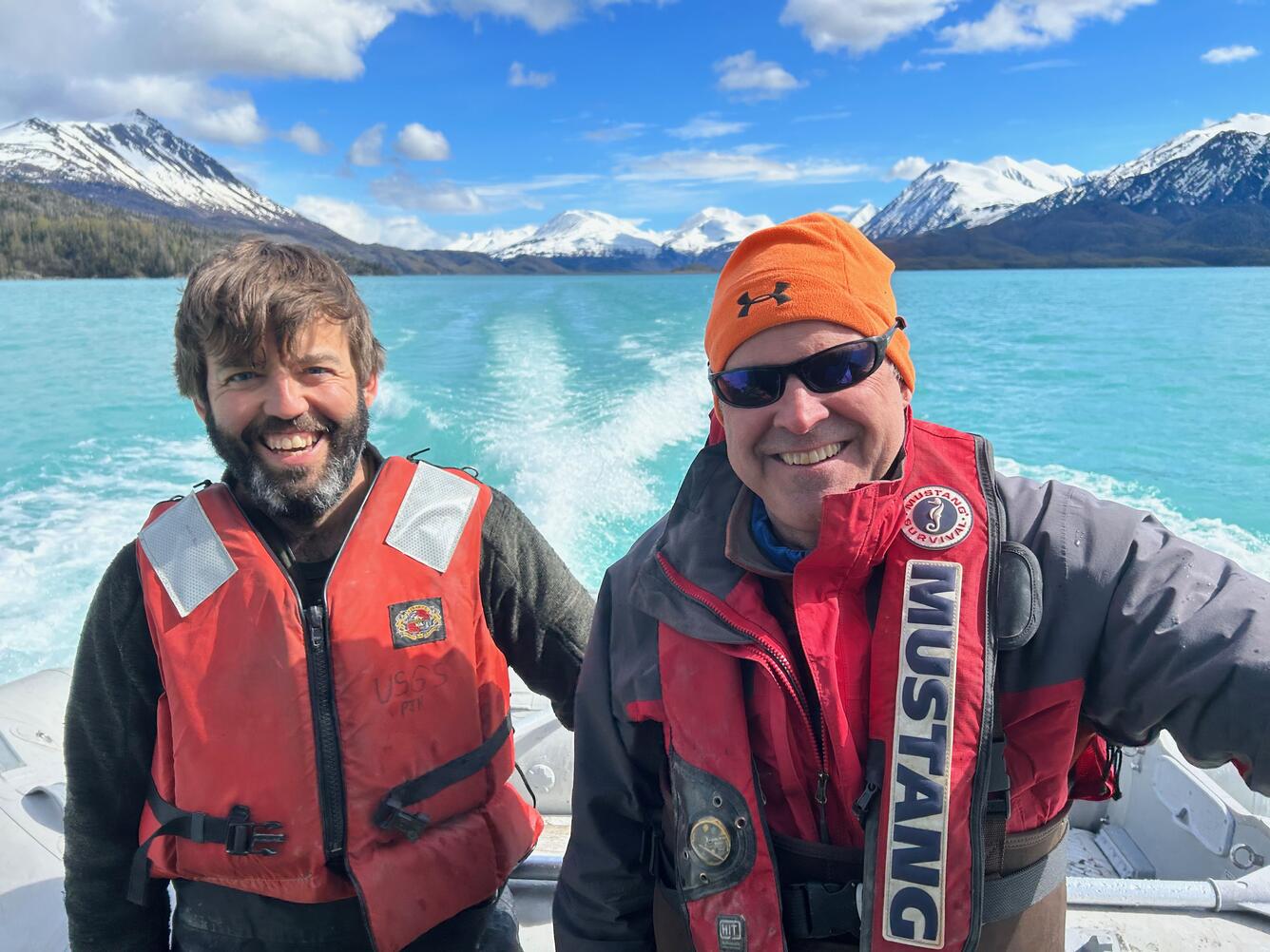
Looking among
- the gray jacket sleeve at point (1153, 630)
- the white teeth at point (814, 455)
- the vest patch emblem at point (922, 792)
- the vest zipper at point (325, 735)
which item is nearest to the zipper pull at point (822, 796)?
the vest patch emblem at point (922, 792)

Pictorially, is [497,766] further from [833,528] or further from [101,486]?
[101,486]

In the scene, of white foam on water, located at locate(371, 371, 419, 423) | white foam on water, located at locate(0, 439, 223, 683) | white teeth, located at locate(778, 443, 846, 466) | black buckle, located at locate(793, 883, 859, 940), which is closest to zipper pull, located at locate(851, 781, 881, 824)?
black buckle, located at locate(793, 883, 859, 940)

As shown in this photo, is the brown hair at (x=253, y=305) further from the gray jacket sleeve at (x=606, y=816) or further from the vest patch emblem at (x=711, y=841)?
the vest patch emblem at (x=711, y=841)

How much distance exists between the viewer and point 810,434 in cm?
146

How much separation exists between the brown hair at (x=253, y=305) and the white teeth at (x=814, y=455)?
100 centimetres

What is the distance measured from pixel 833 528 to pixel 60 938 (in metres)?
2.42

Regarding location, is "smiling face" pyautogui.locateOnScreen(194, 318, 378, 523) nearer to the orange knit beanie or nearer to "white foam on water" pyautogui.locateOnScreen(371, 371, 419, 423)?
the orange knit beanie

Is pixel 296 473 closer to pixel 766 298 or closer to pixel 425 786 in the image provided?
pixel 425 786

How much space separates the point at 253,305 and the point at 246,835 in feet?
3.43

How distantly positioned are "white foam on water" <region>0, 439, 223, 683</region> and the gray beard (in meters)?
5.10

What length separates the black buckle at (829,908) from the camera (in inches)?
55.0

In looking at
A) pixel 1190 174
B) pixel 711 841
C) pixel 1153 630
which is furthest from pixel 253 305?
pixel 1190 174

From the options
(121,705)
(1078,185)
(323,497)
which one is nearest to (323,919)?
(121,705)

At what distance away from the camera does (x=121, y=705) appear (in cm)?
178
